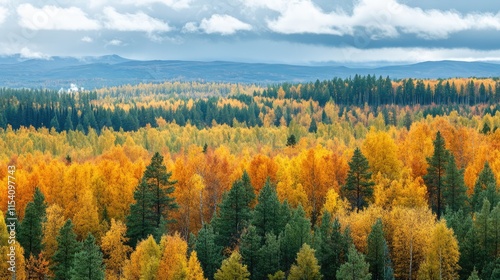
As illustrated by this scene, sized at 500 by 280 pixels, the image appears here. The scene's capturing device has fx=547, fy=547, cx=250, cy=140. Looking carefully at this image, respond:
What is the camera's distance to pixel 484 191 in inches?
2766

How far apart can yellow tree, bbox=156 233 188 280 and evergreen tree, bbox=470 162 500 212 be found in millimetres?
37794

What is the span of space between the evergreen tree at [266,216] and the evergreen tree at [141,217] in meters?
13.7

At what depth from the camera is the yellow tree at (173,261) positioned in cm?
5262

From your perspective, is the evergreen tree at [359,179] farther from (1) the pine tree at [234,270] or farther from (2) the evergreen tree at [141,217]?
(1) the pine tree at [234,270]

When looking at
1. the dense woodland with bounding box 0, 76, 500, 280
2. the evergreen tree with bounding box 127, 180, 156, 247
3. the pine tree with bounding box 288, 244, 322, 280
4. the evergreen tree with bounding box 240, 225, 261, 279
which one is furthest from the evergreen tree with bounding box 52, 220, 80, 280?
the pine tree with bounding box 288, 244, 322, 280

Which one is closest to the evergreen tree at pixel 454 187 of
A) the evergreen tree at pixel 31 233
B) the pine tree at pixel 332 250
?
Answer: the pine tree at pixel 332 250

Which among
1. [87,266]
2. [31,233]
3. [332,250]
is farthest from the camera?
[31,233]

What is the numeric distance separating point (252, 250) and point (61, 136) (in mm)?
147577

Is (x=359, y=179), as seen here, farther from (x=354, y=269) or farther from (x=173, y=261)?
(x=173, y=261)

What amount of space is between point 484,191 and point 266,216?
94.4 ft

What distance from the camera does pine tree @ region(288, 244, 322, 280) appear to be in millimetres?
53125

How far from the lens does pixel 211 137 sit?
186 meters

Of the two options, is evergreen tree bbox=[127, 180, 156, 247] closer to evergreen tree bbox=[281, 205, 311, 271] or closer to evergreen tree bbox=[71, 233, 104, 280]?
evergreen tree bbox=[71, 233, 104, 280]

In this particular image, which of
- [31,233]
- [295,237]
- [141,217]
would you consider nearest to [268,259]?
[295,237]
